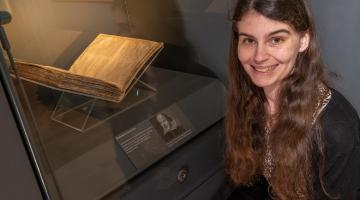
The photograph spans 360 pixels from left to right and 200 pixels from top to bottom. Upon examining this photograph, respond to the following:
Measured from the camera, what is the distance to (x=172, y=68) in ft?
5.19

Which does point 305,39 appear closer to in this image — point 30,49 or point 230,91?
point 230,91

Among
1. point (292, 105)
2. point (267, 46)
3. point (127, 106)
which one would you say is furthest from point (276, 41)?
point (127, 106)

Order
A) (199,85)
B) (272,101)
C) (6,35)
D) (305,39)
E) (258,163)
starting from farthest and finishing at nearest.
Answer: (199,85) → (258,163) → (272,101) → (305,39) → (6,35)

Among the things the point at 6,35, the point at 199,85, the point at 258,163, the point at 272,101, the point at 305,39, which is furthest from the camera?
the point at 199,85

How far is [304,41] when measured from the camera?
1029mm

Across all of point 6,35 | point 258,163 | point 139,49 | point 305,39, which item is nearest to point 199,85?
point 139,49

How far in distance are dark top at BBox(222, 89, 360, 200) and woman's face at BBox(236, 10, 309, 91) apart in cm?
16

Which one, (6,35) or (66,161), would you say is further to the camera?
(66,161)

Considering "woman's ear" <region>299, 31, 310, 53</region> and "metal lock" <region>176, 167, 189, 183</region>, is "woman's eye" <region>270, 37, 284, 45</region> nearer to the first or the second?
"woman's ear" <region>299, 31, 310, 53</region>

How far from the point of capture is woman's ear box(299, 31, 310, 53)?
102 centimetres

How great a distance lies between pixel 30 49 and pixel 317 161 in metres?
0.82

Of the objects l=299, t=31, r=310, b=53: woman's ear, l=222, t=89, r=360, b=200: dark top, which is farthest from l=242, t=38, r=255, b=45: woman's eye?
l=222, t=89, r=360, b=200: dark top

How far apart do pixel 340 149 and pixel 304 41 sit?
Answer: 0.29 meters

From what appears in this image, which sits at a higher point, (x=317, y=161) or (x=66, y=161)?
(x=66, y=161)
